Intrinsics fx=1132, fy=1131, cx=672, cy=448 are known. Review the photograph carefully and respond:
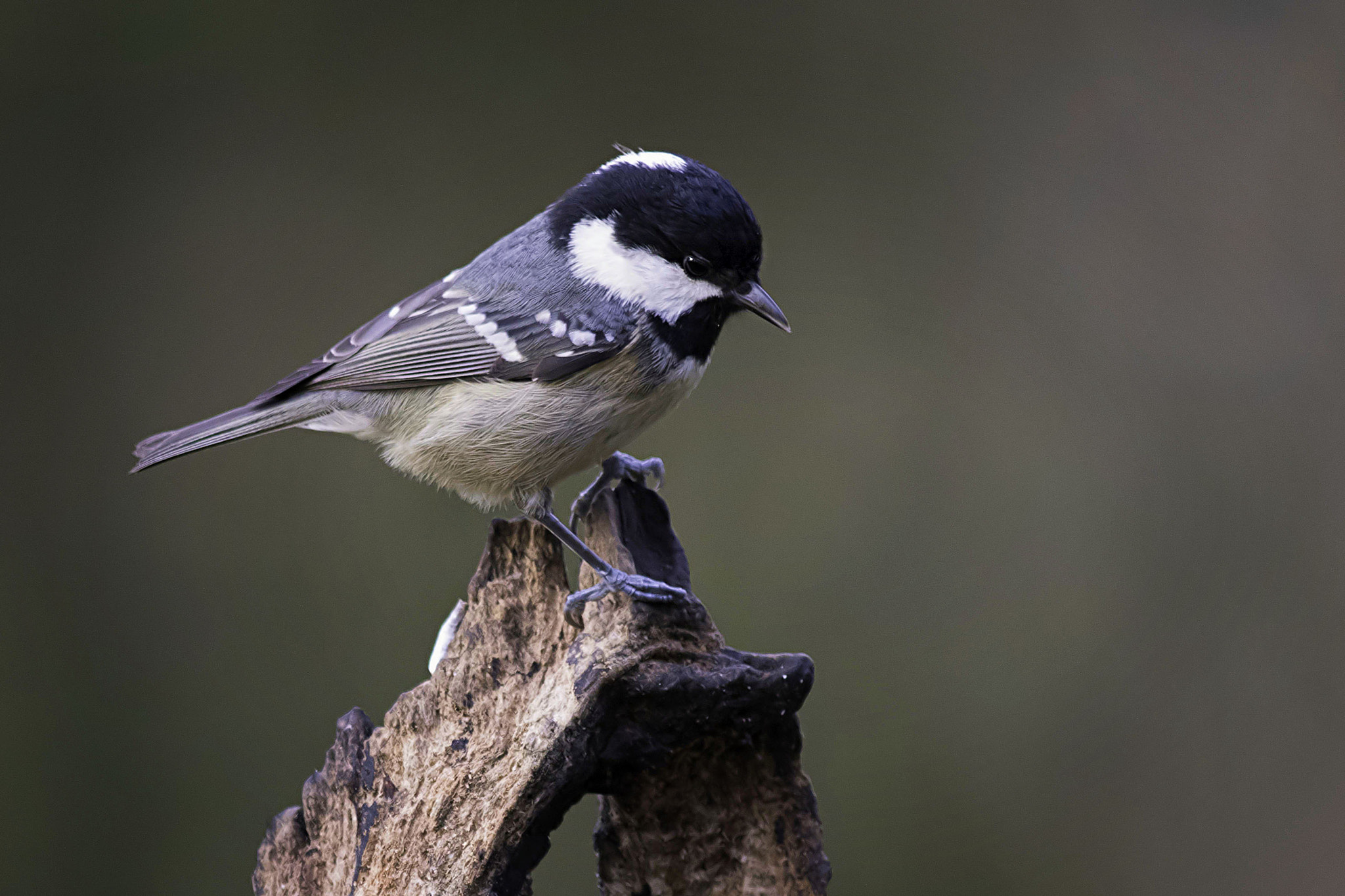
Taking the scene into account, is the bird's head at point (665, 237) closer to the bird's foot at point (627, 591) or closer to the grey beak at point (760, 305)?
the grey beak at point (760, 305)

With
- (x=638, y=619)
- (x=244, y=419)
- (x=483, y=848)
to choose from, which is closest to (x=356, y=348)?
(x=244, y=419)

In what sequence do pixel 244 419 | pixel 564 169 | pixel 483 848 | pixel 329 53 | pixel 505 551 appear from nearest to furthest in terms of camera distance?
pixel 483 848
pixel 505 551
pixel 244 419
pixel 329 53
pixel 564 169

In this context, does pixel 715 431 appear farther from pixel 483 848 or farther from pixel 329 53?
pixel 483 848

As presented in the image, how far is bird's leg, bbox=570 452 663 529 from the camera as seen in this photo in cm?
162

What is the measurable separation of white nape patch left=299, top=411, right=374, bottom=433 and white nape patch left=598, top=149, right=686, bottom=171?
0.51m

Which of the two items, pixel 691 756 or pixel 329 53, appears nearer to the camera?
pixel 691 756

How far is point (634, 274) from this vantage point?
60.9 inches

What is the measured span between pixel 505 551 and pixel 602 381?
0.26 metres

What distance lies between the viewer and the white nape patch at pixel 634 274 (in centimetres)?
152

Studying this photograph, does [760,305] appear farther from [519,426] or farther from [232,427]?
[232,427]

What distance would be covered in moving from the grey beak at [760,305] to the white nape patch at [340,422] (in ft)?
1.91

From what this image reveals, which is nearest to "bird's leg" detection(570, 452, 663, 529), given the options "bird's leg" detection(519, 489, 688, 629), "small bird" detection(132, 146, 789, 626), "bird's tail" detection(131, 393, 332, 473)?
"small bird" detection(132, 146, 789, 626)

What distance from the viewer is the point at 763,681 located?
4.21 feet

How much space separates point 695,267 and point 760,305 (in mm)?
100
